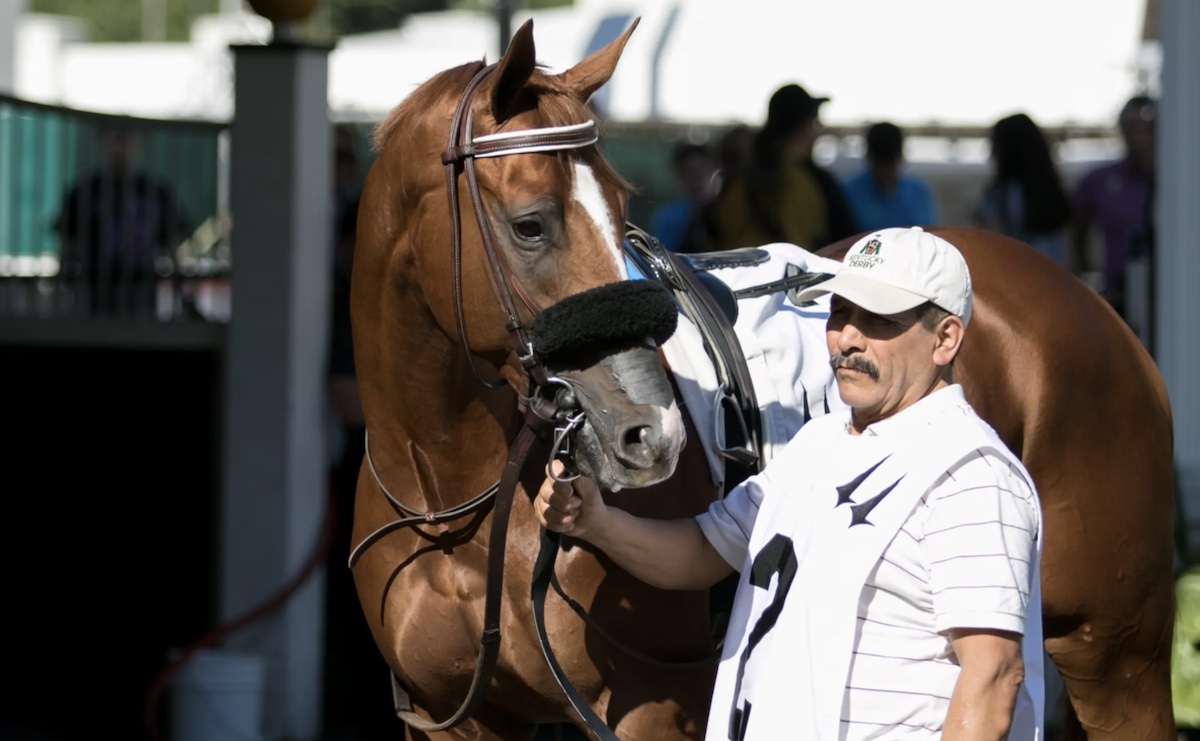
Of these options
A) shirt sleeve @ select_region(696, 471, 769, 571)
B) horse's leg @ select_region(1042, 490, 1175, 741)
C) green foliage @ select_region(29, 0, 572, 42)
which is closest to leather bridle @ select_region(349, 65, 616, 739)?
shirt sleeve @ select_region(696, 471, 769, 571)

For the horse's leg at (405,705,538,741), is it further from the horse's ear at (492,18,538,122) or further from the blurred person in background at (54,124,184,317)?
the blurred person in background at (54,124,184,317)

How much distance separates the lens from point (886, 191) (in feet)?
24.6

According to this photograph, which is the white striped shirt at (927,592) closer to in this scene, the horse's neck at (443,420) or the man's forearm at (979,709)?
the man's forearm at (979,709)

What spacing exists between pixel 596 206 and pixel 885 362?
0.64m

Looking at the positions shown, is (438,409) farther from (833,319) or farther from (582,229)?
(833,319)

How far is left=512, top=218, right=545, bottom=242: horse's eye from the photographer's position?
9.48 ft

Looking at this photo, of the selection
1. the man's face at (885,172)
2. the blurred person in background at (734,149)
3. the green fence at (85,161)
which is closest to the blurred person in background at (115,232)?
the green fence at (85,161)

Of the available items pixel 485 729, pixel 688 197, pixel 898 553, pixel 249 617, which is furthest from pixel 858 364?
pixel 688 197

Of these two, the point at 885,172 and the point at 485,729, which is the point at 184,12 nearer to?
the point at 885,172

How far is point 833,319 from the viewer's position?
2.67m

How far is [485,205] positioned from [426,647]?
0.93 m

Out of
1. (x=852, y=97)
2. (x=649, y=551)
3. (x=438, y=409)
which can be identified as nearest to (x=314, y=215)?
(x=438, y=409)

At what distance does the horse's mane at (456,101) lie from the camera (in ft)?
9.75

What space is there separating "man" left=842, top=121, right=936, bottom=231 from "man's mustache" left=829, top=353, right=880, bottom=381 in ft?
15.8
